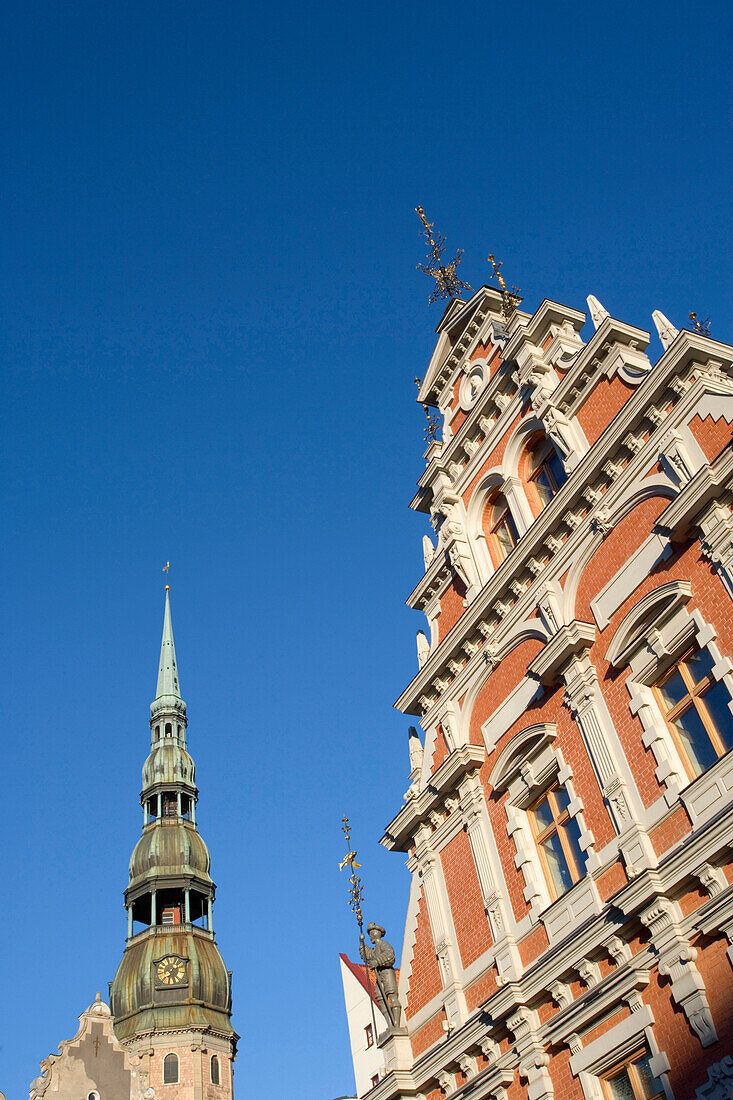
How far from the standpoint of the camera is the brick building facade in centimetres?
1157

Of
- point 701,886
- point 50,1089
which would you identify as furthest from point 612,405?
point 50,1089

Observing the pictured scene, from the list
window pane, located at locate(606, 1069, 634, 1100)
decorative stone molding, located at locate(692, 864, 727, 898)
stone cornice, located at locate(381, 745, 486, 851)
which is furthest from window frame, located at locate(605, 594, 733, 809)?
stone cornice, located at locate(381, 745, 486, 851)

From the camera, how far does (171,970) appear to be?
4216 cm

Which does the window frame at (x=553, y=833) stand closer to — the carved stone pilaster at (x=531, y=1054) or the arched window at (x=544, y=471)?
the carved stone pilaster at (x=531, y=1054)

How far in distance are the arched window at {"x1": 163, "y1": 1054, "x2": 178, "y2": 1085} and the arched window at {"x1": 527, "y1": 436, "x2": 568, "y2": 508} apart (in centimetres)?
3129

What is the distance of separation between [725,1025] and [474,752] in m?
6.31

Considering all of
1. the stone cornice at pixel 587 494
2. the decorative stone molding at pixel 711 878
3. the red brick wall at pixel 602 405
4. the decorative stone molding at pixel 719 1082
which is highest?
the red brick wall at pixel 602 405

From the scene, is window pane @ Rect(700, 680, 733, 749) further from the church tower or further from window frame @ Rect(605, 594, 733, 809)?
the church tower

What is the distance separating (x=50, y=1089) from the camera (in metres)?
32.9

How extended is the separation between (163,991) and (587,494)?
112 ft

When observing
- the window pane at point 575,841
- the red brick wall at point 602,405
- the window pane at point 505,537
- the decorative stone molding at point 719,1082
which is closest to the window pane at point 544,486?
the window pane at point 505,537

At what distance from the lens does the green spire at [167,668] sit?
57.8 meters

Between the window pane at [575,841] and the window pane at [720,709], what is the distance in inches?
106

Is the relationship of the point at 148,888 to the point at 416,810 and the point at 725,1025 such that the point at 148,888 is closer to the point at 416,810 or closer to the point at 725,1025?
the point at 416,810
